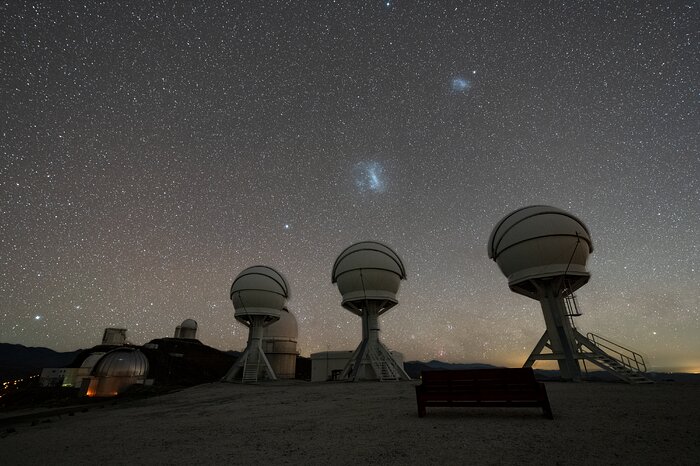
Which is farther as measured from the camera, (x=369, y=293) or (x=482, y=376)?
(x=369, y=293)

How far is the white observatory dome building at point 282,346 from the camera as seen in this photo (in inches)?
1634

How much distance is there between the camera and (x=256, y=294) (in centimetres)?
2977

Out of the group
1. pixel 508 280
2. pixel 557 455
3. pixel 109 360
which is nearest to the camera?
pixel 557 455

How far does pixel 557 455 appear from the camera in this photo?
13.5 ft

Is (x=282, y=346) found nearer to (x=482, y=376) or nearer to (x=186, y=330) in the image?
(x=186, y=330)

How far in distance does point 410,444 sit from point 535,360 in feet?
59.9

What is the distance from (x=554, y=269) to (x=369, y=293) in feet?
42.5

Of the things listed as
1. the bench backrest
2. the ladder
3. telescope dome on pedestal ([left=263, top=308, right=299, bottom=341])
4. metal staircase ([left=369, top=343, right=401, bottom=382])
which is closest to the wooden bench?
the bench backrest

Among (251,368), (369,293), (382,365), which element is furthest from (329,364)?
(369,293)

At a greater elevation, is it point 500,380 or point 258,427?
point 500,380

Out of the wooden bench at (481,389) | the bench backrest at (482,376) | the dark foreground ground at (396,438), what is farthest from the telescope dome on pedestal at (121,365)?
the bench backrest at (482,376)

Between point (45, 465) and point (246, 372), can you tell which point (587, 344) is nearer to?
point (45, 465)

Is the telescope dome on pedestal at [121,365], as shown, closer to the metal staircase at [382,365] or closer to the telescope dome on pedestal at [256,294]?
the telescope dome on pedestal at [256,294]

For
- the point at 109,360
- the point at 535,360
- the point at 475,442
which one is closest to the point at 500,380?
the point at 475,442
